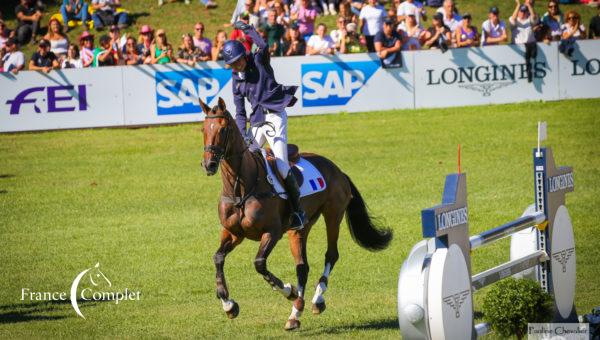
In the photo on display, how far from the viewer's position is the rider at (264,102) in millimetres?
10648

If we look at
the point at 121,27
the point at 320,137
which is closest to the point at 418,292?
the point at 320,137

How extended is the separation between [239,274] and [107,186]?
7469 millimetres

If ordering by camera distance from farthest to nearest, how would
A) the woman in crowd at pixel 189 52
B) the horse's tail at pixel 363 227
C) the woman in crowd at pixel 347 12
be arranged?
the woman in crowd at pixel 347 12 < the woman in crowd at pixel 189 52 < the horse's tail at pixel 363 227

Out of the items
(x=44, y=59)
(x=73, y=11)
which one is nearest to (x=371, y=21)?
(x=44, y=59)

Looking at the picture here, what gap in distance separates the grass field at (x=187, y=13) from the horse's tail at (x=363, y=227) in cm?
1694

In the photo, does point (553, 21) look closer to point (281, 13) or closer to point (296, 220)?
point (281, 13)

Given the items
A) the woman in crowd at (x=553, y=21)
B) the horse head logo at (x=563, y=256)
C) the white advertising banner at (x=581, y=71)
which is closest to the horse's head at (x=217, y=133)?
the horse head logo at (x=563, y=256)

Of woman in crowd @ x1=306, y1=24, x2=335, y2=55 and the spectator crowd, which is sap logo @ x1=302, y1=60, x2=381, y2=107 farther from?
woman in crowd @ x1=306, y1=24, x2=335, y2=55

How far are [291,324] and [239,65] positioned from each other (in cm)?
Answer: 290

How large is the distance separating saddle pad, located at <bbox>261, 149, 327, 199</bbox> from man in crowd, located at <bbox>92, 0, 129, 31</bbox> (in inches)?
744

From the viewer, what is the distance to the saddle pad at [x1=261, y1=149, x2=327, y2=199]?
413 inches

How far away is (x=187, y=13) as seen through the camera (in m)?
30.7

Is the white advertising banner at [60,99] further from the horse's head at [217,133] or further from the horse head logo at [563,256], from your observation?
the horse head logo at [563,256]

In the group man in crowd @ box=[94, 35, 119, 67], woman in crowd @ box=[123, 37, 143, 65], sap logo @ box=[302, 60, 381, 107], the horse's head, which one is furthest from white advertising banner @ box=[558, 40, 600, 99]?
the horse's head
